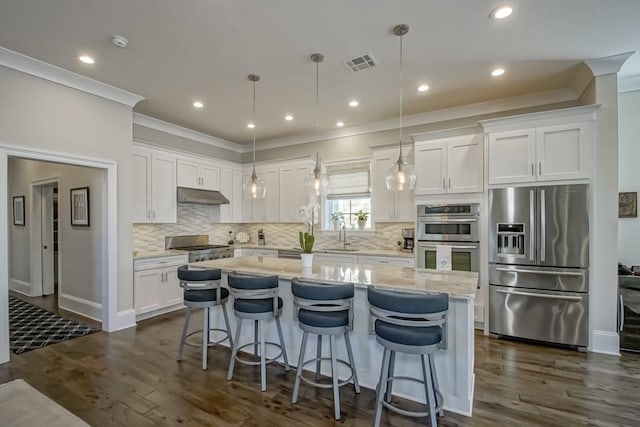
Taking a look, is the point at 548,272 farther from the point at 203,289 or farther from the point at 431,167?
the point at 203,289

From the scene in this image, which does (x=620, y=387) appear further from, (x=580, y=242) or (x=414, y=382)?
(x=414, y=382)

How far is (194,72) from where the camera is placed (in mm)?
3523

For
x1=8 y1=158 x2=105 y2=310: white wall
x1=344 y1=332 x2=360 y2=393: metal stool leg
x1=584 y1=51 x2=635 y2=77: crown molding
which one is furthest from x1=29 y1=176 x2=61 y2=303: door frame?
x1=584 y1=51 x2=635 y2=77: crown molding

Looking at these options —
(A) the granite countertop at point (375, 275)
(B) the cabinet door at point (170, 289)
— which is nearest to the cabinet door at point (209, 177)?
(B) the cabinet door at point (170, 289)

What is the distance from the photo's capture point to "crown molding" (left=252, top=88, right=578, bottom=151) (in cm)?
411

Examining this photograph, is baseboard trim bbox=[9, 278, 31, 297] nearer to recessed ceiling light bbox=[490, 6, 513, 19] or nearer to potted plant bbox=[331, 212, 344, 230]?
potted plant bbox=[331, 212, 344, 230]

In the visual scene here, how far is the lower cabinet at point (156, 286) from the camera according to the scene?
4.41 metres

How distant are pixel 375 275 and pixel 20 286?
282 inches

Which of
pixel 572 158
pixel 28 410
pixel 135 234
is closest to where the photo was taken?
pixel 28 410

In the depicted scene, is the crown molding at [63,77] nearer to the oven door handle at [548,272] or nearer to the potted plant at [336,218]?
the potted plant at [336,218]

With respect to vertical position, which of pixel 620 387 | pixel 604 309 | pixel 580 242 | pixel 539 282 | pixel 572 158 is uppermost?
pixel 572 158

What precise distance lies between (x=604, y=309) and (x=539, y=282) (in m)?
0.67

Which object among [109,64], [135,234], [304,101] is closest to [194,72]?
[109,64]

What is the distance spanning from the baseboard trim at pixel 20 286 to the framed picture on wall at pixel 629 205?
32.1 ft
